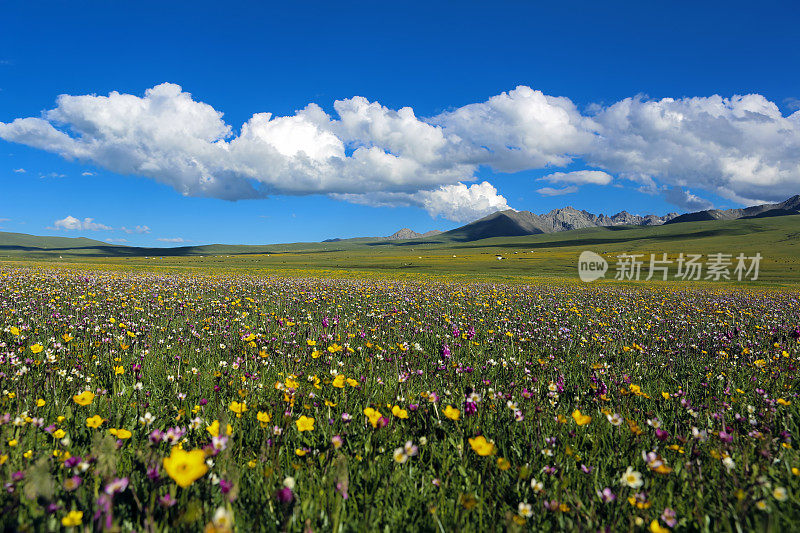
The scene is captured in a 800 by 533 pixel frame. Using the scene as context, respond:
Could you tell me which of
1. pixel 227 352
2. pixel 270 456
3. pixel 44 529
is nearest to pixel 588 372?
pixel 270 456

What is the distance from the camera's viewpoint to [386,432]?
3.48 meters

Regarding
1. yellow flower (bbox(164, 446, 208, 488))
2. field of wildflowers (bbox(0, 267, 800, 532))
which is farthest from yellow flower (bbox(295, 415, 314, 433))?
yellow flower (bbox(164, 446, 208, 488))

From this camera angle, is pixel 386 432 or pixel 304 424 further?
pixel 386 432

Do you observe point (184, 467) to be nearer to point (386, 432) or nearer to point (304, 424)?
point (304, 424)

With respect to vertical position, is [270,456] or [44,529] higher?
[44,529]

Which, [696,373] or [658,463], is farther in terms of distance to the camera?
[696,373]

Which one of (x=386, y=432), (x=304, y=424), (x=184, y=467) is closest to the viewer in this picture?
(x=184, y=467)

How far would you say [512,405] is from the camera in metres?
3.67

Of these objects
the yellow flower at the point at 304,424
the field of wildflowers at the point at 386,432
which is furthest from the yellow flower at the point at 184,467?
the yellow flower at the point at 304,424

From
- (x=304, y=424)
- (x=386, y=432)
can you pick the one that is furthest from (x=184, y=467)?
(x=386, y=432)

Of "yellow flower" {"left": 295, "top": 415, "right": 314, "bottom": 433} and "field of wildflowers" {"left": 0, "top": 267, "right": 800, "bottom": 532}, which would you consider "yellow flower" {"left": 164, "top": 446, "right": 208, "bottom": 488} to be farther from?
"yellow flower" {"left": 295, "top": 415, "right": 314, "bottom": 433}

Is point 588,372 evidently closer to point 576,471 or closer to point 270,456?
point 576,471

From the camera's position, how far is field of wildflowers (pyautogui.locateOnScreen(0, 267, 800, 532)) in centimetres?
223

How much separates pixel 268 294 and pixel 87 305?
5813 mm
